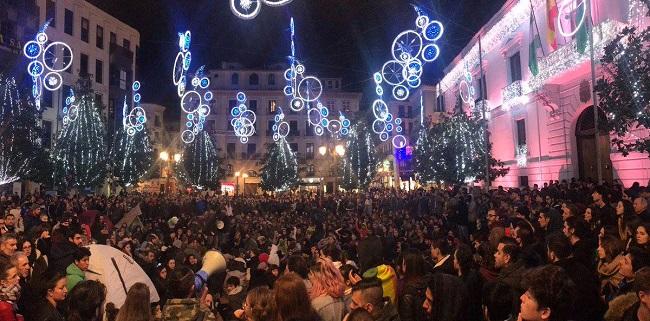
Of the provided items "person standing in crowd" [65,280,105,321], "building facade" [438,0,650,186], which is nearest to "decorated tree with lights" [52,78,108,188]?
"building facade" [438,0,650,186]

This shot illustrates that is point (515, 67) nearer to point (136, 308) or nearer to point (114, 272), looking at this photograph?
point (114, 272)

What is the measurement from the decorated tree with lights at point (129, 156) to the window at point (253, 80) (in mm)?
27404

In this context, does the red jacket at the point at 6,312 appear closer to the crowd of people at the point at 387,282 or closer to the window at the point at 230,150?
the crowd of people at the point at 387,282

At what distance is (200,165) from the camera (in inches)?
1998

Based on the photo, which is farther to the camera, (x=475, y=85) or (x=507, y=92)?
(x=475, y=85)

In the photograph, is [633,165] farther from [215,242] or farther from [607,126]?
[215,242]

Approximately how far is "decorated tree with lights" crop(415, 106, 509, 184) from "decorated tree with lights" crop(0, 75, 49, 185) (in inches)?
912

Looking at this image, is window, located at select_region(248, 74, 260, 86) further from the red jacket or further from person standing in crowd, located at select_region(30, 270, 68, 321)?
the red jacket

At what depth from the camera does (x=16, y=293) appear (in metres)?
5.23

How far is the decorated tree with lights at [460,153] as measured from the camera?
27.4 meters

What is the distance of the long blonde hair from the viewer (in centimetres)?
480

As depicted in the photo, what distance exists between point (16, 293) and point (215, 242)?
870 centimetres

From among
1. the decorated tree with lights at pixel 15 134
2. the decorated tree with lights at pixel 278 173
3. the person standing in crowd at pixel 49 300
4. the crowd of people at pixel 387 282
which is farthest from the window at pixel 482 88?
the decorated tree with lights at pixel 15 134

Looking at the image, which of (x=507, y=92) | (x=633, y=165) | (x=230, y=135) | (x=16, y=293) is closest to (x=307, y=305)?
(x=16, y=293)
